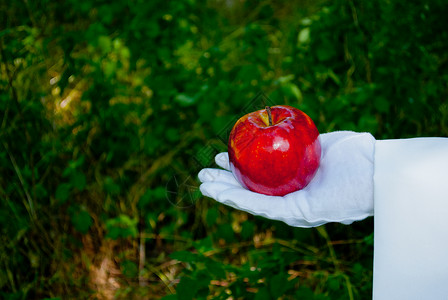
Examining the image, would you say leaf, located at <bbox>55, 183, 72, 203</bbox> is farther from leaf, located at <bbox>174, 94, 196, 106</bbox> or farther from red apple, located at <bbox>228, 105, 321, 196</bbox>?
red apple, located at <bbox>228, 105, 321, 196</bbox>

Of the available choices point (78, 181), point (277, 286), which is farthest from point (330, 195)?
point (78, 181)

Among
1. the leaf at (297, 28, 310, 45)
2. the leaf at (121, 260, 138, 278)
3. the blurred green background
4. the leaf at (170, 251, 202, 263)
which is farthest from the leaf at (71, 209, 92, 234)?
the leaf at (297, 28, 310, 45)

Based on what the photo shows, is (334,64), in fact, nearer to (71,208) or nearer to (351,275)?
(351,275)

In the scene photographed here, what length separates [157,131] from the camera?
215 cm

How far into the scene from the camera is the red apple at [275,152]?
1.18 m

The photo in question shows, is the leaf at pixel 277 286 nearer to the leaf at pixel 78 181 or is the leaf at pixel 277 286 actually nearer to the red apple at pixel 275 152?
the red apple at pixel 275 152

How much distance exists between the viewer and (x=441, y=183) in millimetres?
960

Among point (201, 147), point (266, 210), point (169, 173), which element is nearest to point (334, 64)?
point (201, 147)

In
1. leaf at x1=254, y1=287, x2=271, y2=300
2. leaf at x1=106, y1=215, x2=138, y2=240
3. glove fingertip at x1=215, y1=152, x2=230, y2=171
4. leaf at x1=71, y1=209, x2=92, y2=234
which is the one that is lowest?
leaf at x1=106, y1=215, x2=138, y2=240

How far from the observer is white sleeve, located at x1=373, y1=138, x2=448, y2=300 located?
3.00 ft

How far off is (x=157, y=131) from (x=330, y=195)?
4.08 ft

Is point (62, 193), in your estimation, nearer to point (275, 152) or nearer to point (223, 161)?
point (223, 161)

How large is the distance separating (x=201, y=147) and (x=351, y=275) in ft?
3.06

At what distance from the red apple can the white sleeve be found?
0.78ft
